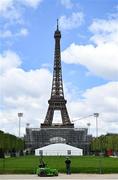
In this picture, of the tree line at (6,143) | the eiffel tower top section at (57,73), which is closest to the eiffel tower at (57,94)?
the eiffel tower top section at (57,73)

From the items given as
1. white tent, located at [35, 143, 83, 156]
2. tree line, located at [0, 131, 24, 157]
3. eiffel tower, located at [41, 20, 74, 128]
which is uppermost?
eiffel tower, located at [41, 20, 74, 128]

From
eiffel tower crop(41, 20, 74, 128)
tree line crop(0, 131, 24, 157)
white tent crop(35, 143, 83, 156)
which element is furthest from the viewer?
eiffel tower crop(41, 20, 74, 128)

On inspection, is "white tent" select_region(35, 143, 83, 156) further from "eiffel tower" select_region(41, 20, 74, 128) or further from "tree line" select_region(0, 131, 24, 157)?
"eiffel tower" select_region(41, 20, 74, 128)

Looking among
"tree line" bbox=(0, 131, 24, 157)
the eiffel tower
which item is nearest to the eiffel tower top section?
the eiffel tower

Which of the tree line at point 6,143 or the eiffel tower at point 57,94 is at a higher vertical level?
the eiffel tower at point 57,94

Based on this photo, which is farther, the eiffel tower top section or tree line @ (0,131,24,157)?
the eiffel tower top section

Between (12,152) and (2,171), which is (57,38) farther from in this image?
(2,171)

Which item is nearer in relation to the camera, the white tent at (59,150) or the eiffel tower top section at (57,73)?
the white tent at (59,150)

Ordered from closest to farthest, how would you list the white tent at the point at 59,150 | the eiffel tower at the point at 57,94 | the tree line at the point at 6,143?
1. the tree line at the point at 6,143
2. the white tent at the point at 59,150
3. the eiffel tower at the point at 57,94

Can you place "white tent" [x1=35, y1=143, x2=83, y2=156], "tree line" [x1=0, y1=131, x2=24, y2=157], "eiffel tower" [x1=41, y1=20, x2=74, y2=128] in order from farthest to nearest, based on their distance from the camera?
"eiffel tower" [x1=41, y1=20, x2=74, y2=128], "white tent" [x1=35, y1=143, x2=83, y2=156], "tree line" [x1=0, y1=131, x2=24, y2=157]

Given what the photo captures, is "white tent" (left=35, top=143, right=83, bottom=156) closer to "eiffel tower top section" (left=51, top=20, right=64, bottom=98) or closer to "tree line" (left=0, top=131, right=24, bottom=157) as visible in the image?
"tree line" (left=0, top=131, right=24, bottom=157)

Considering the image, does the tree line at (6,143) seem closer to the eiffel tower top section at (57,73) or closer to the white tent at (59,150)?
the white tent at (59,150)

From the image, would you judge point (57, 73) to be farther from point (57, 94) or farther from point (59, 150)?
point (59, 150)

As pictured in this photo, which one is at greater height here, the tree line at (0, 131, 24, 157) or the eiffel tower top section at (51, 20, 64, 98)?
the eiffel tower top section at (51, 20, 64, 98)
